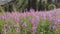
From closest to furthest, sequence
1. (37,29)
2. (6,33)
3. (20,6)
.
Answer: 1. (6,33)
2. (37,29)
3. (20,6)

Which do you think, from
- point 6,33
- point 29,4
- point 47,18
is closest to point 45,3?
point 29,4

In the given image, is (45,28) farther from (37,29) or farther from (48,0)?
(48,0)

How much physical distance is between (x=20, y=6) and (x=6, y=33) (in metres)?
7.02

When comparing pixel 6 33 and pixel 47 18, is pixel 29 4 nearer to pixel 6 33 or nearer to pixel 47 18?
pixel 47 18

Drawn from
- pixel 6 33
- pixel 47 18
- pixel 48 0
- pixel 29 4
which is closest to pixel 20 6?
pixel 29 4

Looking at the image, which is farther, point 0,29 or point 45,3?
point 45,3

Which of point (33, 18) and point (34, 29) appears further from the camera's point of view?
point (33, 18)

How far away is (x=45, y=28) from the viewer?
16.6ft

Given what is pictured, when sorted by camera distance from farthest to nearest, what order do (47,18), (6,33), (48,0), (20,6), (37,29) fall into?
(48,0)
(20,6)
(47,18)
(37,29)
(6,33)

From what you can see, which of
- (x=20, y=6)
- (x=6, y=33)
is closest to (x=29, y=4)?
(x=20, y=6)

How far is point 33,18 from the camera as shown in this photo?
5.09 metres

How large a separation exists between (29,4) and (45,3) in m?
0.75

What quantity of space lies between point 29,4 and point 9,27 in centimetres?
723

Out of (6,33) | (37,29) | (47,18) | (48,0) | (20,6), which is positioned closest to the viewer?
(6,33)
